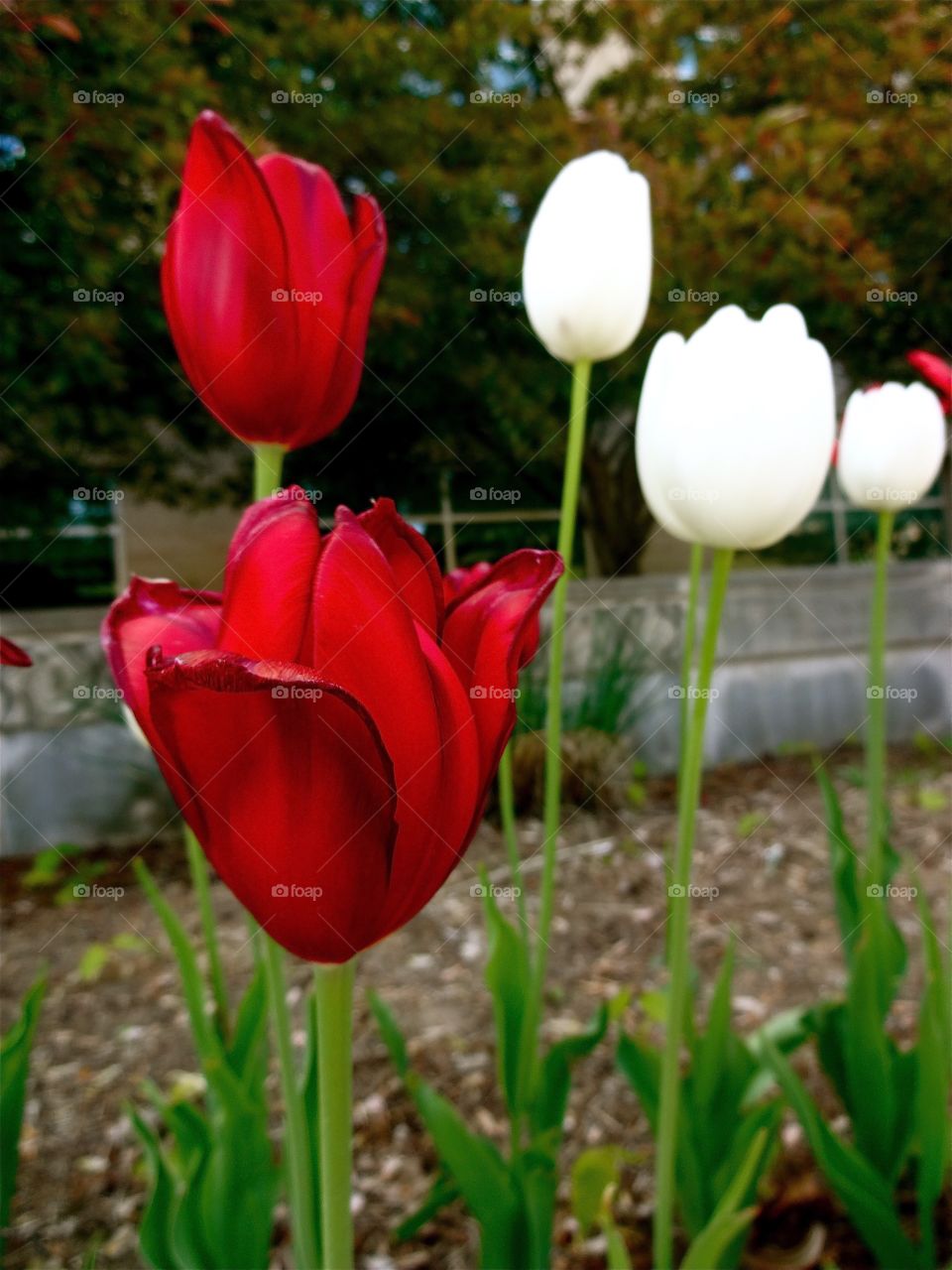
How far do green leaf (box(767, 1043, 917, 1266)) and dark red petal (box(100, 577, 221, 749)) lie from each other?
610 millimetres

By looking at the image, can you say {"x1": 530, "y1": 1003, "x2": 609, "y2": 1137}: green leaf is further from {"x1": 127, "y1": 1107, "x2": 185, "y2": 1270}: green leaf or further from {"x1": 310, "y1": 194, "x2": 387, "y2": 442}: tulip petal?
{"x1": 310, "y1": 194, "x2": 387, "y2": 442}: tulip petal

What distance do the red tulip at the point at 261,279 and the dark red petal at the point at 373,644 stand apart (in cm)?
17

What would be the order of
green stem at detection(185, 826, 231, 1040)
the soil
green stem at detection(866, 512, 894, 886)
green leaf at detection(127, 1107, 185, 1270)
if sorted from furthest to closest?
the soil
green stem at detection(866, 512, 894, 886)
green stem at detection(185, 826, 231, 1040)
green leaf at detection(127, 1107, 185, 1270)

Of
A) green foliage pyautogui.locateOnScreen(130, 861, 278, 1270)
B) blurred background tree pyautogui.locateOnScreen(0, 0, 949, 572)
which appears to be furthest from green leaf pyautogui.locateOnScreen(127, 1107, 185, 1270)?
blurred background tree pyautogui.locateOnScreen(0, 0, 949, 572)

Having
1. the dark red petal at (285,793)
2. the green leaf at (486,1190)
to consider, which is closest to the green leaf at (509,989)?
the green leaf at (486,1190)

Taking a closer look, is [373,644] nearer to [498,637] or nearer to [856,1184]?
[498,637]

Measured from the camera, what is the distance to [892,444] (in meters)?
0.81

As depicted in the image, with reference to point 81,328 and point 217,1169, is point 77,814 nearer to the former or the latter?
point 81,328

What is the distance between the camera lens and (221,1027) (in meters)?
0.89

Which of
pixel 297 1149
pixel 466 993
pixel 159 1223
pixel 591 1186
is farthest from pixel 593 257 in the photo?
pixel 466 993

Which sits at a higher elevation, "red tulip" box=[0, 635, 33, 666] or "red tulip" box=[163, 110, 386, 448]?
"red tulip" box=[163, 110, 386, 448]

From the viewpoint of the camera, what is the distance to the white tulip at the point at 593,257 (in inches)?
→ 23.6

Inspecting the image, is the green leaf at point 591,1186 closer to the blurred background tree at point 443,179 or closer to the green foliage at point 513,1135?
the green foliage at point 513,1135

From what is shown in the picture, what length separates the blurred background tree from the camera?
1838mm
